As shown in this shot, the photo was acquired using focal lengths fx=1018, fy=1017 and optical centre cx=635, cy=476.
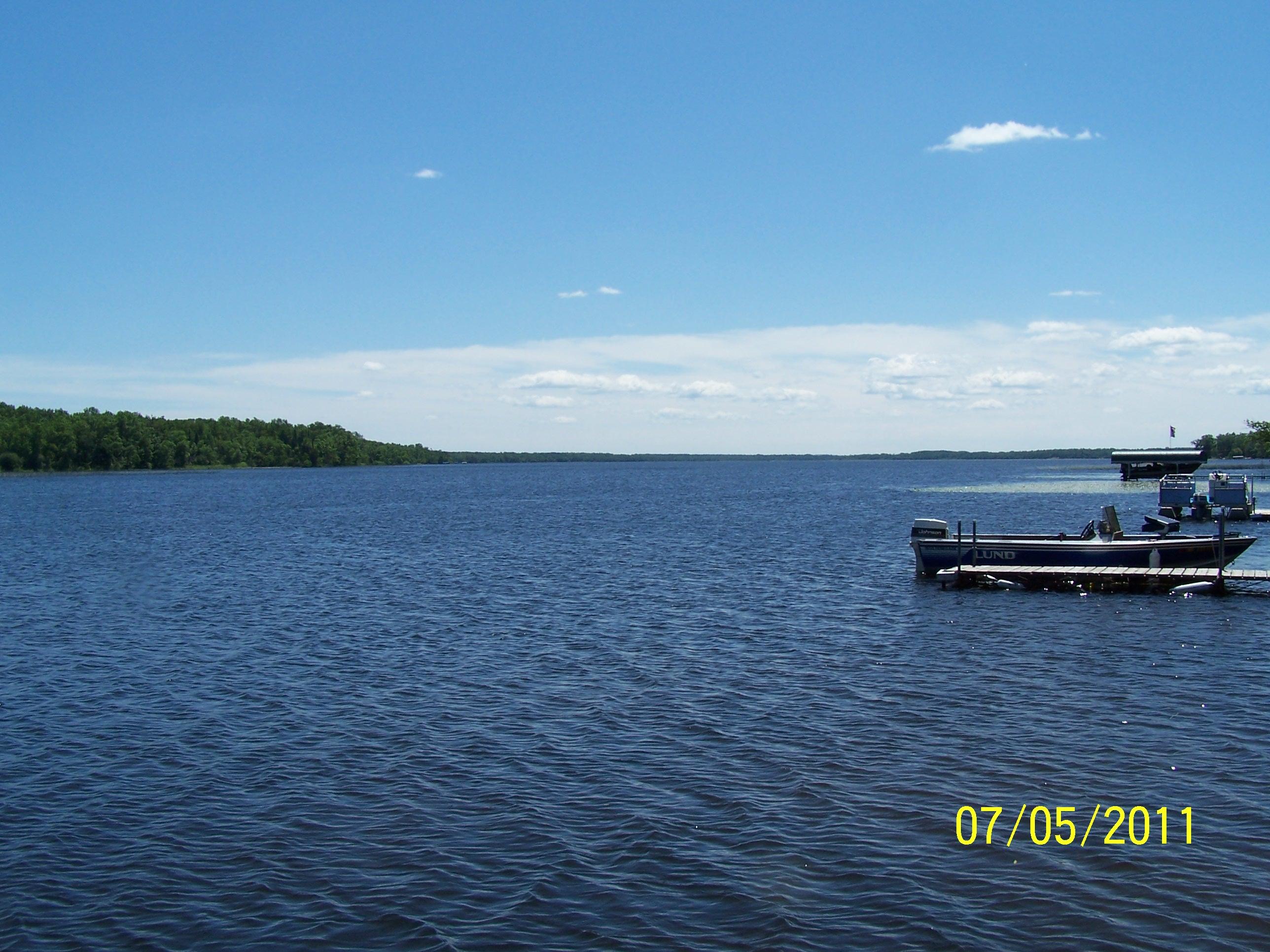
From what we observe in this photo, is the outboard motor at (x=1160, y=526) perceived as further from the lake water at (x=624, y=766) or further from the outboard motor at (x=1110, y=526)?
the lake water at (x=624, y=766)

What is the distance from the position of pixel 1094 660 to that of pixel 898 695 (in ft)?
23.8

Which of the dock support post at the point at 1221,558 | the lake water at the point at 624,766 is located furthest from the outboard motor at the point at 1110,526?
the lake water at the point at 624,766

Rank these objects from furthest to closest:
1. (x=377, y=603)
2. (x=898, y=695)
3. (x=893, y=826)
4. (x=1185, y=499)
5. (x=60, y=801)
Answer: (x=1185, y=499), (x=377, y=603), (x=898, y=695), (x=60, y=801), (x=893, y=826)

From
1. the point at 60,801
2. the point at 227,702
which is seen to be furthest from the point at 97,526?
the point at 60,801

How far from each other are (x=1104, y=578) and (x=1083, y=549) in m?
2.56

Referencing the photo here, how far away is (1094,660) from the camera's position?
1087 inches

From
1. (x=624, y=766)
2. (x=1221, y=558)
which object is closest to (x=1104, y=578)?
(x=1221, y=558)

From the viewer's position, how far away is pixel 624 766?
18875 millimetres

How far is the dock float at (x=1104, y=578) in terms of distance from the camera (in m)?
39.8

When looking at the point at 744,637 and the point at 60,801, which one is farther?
the point at 744,637

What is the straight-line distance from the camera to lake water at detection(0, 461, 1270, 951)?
43.4ft

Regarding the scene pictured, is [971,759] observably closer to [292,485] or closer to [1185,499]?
[1185,499]
